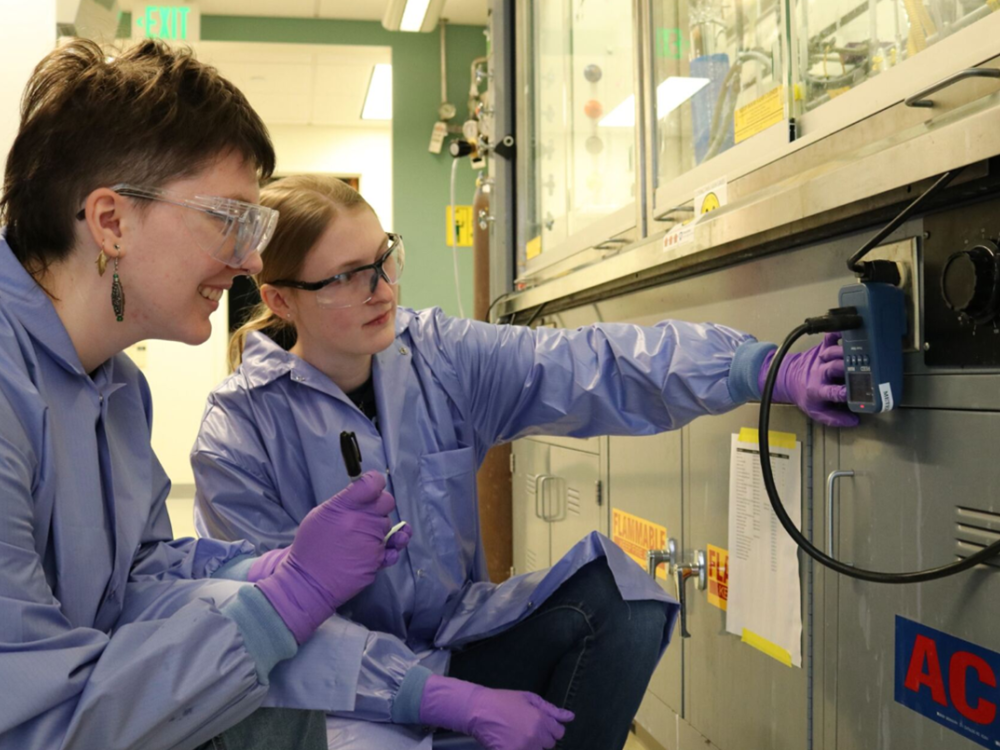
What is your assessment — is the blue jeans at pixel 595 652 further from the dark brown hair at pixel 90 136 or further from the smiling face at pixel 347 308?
the dark brown hair at pixel 90 136

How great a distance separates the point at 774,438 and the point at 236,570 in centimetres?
83

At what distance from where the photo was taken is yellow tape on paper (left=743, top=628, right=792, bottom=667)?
4.60 ft

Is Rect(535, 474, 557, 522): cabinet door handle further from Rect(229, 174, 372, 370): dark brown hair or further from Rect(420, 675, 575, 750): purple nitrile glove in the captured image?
Rect(420, 675, 575, 750): purple nitrile glove

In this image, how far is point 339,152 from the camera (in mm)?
7699

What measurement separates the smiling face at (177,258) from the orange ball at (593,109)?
5.33ft

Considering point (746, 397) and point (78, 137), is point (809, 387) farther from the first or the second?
point (78, 137)

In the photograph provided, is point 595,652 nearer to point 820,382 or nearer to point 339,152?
point 820,382

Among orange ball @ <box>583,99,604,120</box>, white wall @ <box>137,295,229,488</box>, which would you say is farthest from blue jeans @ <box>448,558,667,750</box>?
white wall @ <box>137,295,229,488</box>

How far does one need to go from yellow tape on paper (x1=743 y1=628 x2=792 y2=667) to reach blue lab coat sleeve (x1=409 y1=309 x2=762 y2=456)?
14.4 inches

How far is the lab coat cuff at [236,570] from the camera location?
1295 mm

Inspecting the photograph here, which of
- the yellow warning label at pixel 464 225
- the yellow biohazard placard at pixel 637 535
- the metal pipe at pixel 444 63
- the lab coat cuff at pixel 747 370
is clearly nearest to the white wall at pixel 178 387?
the yellow warning label at pixel 464 225

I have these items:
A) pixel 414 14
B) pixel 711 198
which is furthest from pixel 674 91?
pixel 414 14

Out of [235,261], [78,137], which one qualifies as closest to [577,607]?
[235,261]

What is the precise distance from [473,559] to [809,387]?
0.68 m
